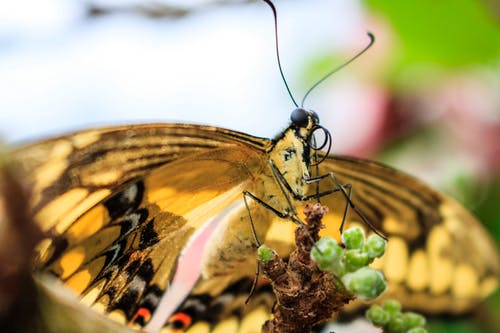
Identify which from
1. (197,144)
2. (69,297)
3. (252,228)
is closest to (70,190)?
(197,144)

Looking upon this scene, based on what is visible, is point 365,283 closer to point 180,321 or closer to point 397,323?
point 397,323

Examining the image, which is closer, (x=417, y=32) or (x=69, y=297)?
(x=69, y=297)

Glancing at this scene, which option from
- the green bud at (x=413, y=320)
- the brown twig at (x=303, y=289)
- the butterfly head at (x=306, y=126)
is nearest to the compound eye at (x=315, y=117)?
the butterfly head at (x=306, y=126)

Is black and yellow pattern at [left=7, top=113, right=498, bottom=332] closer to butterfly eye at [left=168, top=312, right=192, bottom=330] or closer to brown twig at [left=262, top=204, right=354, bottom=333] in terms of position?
butterfly eye at [left=168, top=312, right=192, bottom=330]

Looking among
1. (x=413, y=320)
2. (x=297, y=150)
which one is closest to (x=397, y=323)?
(x=413, y=320)

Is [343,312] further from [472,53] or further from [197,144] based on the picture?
[472,53]

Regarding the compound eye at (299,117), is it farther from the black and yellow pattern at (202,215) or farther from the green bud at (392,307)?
the green bud at (392,307)

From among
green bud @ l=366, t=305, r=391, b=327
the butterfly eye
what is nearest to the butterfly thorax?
the butterfly eye
